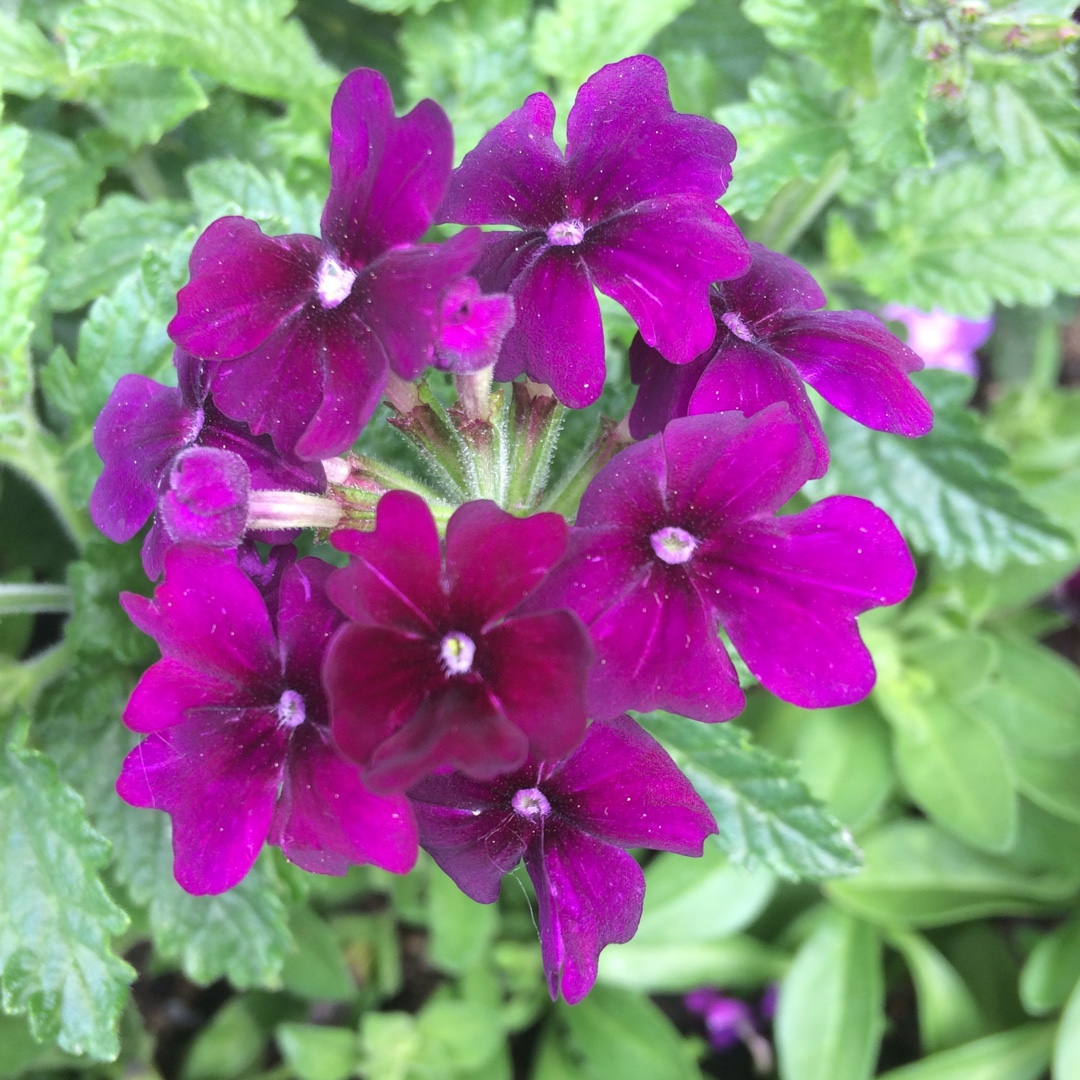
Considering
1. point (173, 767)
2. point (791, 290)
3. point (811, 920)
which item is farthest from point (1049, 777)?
point (173, 767)

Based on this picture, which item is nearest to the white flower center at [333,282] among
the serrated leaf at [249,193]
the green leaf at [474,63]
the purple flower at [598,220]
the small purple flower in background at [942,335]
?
the purple flower at [598,220]

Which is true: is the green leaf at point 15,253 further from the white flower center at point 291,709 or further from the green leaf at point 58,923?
the white flower center at point 291,709

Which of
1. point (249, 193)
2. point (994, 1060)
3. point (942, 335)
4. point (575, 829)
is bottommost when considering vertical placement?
point (994, 1060)

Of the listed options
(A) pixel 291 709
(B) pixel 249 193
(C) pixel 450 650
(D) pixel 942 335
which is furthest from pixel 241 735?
(D) pixel 942 335

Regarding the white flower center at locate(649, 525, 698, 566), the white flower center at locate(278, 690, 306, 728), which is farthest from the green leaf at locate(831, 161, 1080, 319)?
the white flower center at locate(278, 690, 306, 728)

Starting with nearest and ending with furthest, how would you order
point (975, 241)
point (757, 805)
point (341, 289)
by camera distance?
1. point (341, 289)
2. point (757, 805)
3. point (975, 241)

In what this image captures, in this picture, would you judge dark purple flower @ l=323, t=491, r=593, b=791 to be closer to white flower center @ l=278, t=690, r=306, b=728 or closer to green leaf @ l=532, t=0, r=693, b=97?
white flower center @ l=278, t=690, r=306, b=728

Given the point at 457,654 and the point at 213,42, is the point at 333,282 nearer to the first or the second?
the point at 457,654
